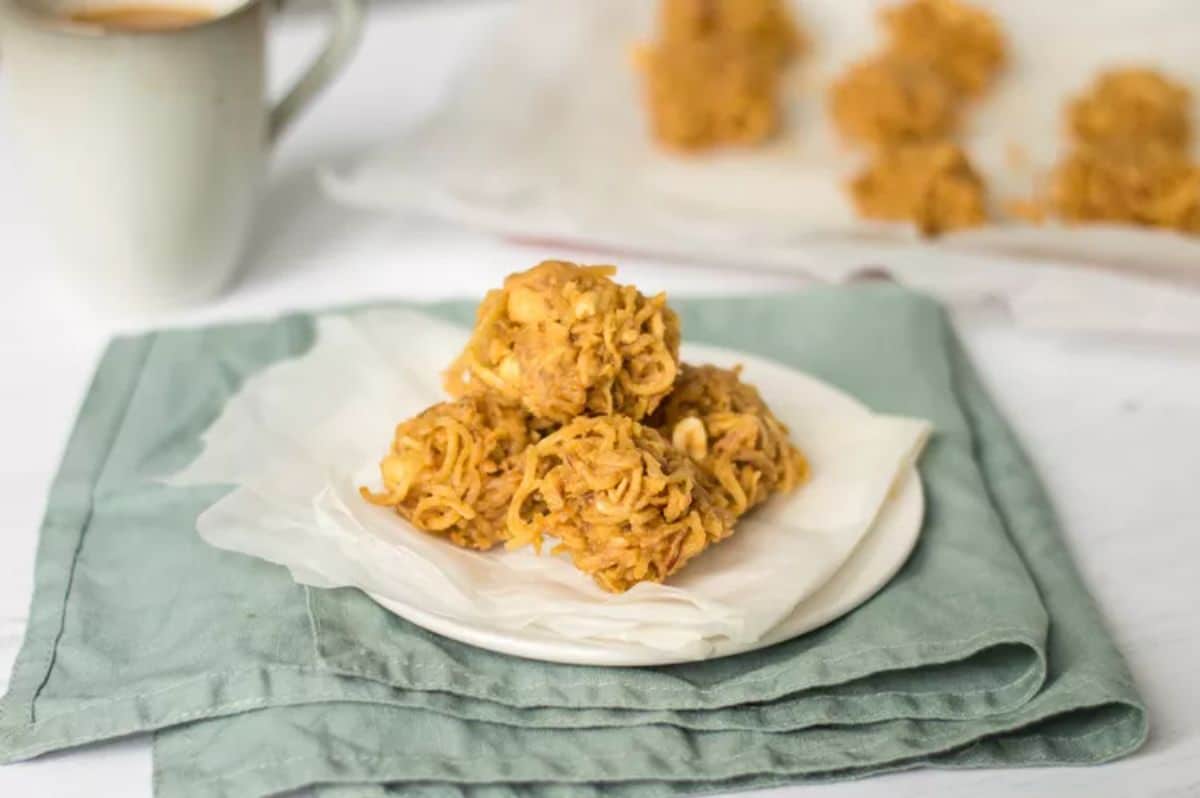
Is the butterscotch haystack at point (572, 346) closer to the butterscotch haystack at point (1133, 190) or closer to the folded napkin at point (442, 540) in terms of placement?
the folded napkin at point (442, 540)

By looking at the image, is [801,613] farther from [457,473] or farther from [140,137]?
[140,137]

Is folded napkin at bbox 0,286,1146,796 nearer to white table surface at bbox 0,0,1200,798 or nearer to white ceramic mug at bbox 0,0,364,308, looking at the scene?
white table surface at bbox 0,0,1200,798

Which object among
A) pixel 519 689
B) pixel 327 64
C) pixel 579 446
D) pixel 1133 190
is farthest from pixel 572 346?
pixel 1133 190

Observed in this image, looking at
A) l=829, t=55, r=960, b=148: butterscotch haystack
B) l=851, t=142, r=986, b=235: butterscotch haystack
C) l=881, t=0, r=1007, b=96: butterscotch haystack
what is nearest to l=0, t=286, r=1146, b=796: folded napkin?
l=851, t=142, r=986, b=235: butterscotch haystack

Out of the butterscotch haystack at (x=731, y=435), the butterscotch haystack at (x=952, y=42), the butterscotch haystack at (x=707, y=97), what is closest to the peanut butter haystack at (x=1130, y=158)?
the butterscotch haystack at (x=952, y=42)

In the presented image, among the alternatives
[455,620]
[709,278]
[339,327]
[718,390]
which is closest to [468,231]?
[709,278]

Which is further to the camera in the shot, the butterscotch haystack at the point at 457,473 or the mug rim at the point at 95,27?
the mug rim at the point at 95,27
